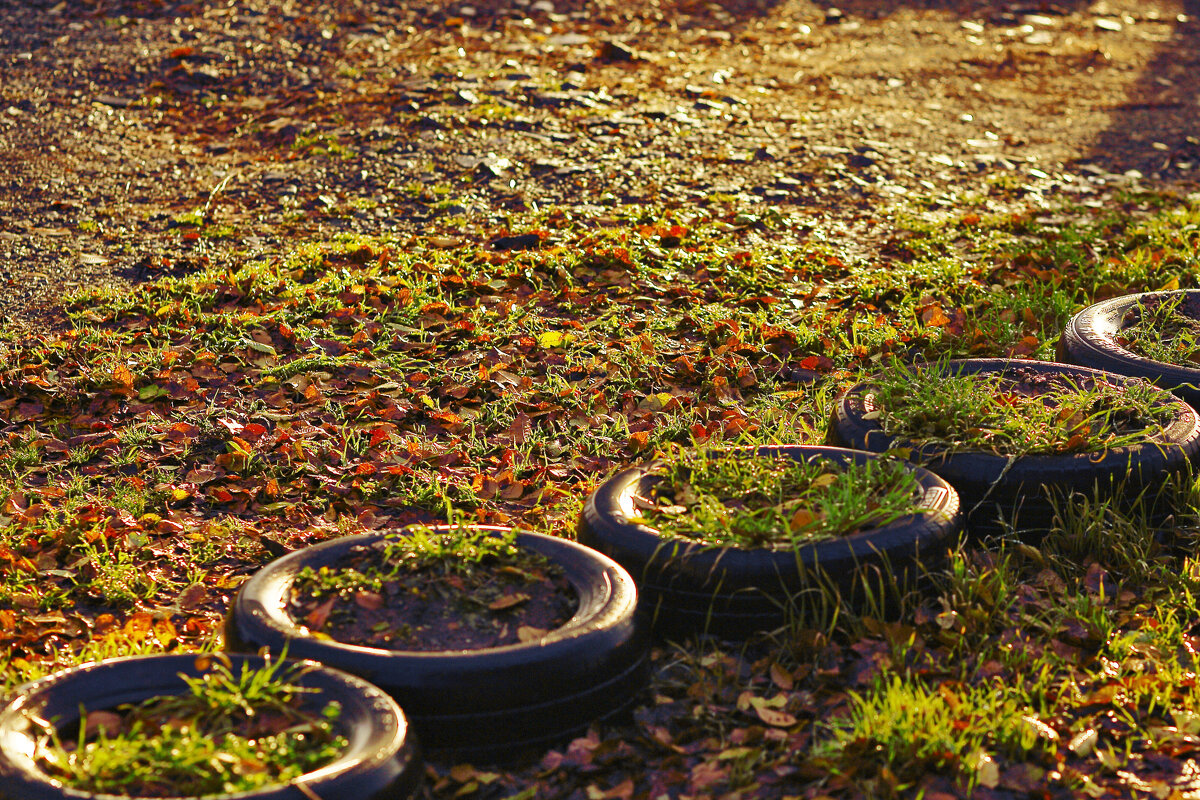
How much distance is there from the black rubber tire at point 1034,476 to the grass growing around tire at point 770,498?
→ 240mm

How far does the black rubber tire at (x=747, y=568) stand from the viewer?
304 cm

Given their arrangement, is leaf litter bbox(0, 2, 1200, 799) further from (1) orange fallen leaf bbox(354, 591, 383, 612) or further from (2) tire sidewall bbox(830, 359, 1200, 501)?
(1) orange fallen leaf bbox(354, 591, 383, 612)

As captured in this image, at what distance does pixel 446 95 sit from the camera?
30.8 feet

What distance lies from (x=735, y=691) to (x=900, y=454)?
0.97 meters

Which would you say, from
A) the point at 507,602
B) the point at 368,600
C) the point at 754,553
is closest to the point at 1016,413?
the point at 754,553

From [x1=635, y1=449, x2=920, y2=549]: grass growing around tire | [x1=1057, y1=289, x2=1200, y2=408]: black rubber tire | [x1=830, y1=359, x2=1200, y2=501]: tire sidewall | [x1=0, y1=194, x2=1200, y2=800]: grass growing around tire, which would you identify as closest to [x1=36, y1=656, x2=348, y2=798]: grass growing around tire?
[x1=0, y1=194, x2=1200, y2=800]: grass growing around tire

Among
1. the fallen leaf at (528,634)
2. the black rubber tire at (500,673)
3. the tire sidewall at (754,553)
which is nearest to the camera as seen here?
the black rubber tire at (500,673)

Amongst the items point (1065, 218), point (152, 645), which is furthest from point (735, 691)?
point (1065, 218)

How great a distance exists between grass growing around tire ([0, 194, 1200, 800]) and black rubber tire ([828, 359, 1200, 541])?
84mm

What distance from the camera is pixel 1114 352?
4336mm

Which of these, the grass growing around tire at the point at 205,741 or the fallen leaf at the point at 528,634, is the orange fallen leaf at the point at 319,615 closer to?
the grass growing around tire at the point at 205,741

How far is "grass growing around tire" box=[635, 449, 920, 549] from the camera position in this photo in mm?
3134

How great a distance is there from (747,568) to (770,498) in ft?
1.14

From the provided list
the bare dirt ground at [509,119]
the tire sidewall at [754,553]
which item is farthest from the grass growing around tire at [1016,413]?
the bare dirt ground at [509,119]
